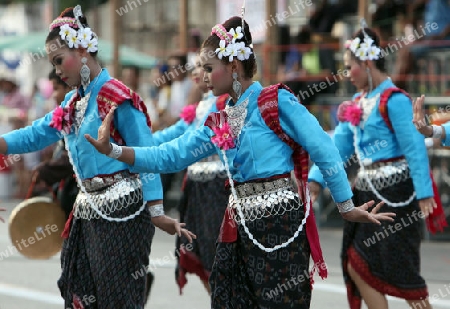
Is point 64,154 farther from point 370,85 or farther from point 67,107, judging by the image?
point 370,85

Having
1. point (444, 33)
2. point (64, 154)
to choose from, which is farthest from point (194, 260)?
point (444, 33)

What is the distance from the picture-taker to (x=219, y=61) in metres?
4.93

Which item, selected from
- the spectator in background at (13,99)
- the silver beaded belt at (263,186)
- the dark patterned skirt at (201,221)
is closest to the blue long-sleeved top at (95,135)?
the silver beaded belt at (263,186)

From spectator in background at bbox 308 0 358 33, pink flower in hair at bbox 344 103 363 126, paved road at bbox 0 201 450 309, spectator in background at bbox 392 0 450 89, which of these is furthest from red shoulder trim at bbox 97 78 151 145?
spectator in background at bbox 308 0 358 33

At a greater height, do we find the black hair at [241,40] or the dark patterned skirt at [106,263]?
the black hair at [241,40]

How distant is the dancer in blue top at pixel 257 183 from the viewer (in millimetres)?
4879

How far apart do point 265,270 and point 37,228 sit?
1.91 m

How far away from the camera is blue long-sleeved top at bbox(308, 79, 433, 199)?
21.1 ft

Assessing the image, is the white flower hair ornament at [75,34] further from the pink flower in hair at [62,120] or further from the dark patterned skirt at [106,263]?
the dark patterned skirt at [106,263]

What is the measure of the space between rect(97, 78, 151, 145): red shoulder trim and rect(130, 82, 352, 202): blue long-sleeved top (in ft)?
1.69

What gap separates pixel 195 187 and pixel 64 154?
974 millimetres

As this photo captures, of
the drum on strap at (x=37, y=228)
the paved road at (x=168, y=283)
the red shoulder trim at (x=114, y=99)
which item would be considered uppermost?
the red shoulder trim at (x=114, y=99)

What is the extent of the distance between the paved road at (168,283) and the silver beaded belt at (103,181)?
2.44 meters

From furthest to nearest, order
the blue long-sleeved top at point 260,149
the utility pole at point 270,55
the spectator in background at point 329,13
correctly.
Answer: the spectator in background at point 329,13
the utility pole at point 270,55
the blue long-sleeved top at point 260,149
